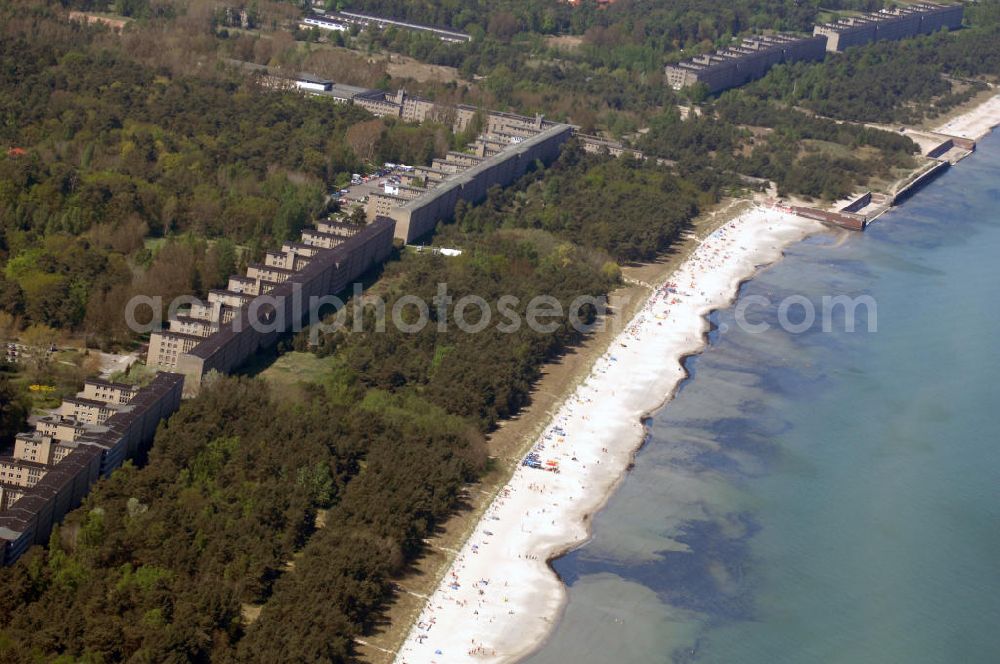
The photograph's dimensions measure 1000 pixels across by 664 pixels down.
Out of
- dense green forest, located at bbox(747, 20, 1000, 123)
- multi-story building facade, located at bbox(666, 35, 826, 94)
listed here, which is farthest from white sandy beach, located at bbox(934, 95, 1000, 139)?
multi-story building facade, located at bbox(666, 35, 826, 94)

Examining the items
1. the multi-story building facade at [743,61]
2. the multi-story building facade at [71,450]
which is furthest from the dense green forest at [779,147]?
the multi-story building facade at [71,450]

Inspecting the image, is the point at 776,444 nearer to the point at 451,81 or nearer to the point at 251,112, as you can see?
the point at 251,112

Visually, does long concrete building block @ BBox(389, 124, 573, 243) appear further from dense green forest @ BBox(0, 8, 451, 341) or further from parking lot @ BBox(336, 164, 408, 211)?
dense green forest @ BBox(0, 8, 451, 341)

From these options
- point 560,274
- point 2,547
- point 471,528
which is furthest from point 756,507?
point 2,547

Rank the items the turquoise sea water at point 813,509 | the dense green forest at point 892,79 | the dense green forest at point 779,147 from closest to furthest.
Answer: the turquoise sea water at point 813,509
the dense green forest at point 779,147
the dense green forest at point 892,79

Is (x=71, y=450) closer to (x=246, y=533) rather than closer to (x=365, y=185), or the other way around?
(x=246, y=533)

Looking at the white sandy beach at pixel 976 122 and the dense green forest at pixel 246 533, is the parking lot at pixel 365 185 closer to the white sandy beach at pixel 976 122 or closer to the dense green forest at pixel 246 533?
the dense green forest at pixel 246 533
